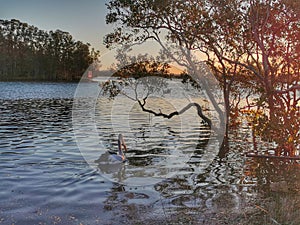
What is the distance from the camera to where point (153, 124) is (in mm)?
29906

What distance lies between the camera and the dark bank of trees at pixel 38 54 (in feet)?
448

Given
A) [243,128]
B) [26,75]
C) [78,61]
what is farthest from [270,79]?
[26,75]

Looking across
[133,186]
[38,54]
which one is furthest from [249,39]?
[38,54]

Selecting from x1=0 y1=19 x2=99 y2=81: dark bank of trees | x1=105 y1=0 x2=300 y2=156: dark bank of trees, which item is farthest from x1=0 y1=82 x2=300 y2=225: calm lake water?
x1=0 y1=19 x2=99 y2=81: dark bank of trees

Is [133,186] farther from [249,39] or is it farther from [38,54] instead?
[38,54]

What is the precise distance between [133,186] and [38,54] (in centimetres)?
13552

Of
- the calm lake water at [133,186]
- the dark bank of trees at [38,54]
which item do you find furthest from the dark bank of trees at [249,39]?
the dark bank of trees at [38,54]

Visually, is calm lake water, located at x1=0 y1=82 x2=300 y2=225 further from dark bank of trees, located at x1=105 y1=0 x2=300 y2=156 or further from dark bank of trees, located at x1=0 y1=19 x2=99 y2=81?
dark bank of trees, located at x1=0 y1=19 x2=99 y2=81

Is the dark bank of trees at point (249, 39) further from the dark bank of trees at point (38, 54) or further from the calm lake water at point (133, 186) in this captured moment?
the dark bank of trees at point (38, 54)

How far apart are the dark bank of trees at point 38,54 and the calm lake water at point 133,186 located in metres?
117

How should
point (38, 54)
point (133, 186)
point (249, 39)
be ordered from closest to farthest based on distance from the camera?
point (133, 186) → point (249, 39) → point (38, 54)

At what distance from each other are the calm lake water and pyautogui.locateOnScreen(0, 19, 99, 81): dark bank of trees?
117 m

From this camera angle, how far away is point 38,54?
139 m

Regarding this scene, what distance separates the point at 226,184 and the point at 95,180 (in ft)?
14.5
